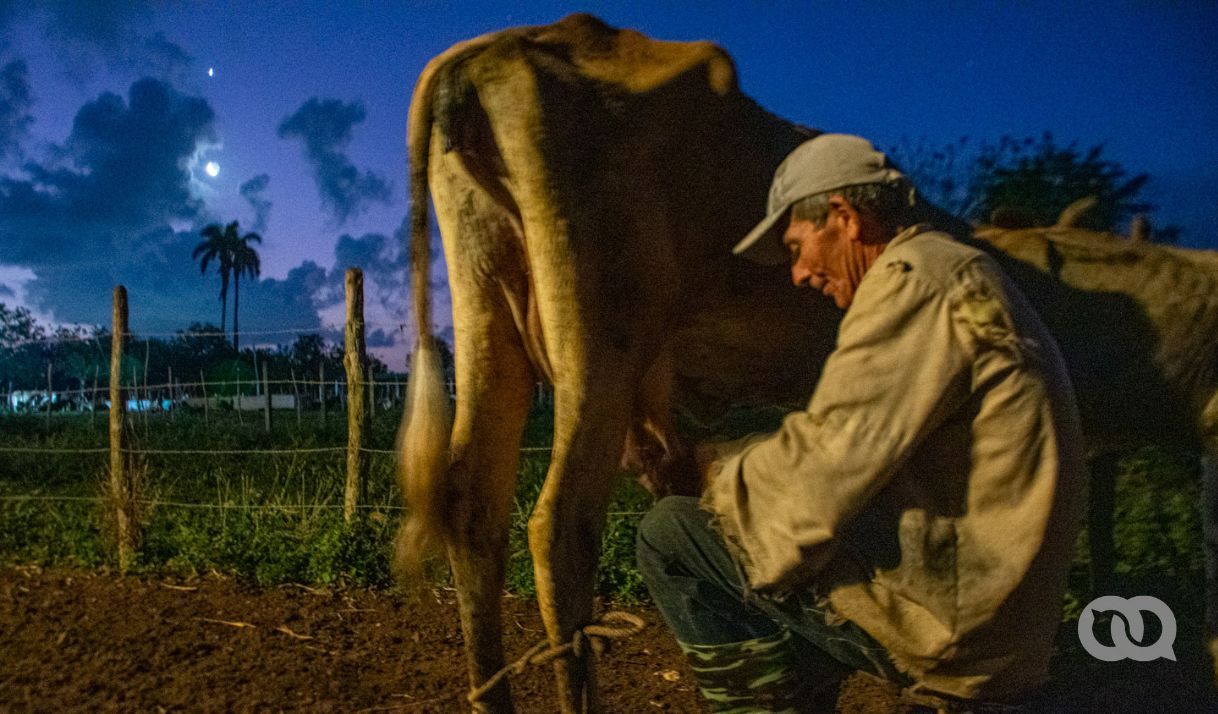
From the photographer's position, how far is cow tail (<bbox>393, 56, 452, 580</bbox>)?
312cm

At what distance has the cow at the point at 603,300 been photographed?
2846mm

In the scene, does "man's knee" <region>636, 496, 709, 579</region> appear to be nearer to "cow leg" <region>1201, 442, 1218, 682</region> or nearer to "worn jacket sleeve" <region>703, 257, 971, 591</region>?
"worn jacket sleeve" <region>703, 257, 971, 591</region>

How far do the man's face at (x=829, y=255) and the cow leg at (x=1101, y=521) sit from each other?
3020mm

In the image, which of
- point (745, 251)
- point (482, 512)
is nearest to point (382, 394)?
point (482, 512)

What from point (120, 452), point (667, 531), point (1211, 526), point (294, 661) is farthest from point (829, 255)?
point (120, 452)

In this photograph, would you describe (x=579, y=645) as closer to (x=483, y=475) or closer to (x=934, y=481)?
(x=483, y=475)

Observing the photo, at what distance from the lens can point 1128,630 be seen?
3.91m

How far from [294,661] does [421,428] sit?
1727 mm

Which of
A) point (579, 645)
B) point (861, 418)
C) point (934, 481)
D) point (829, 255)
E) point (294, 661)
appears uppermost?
point (829, 255)

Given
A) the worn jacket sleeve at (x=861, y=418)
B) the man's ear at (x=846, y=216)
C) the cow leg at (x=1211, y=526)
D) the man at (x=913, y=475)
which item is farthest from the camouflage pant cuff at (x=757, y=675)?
the cow leg at (x=1211, y=526)

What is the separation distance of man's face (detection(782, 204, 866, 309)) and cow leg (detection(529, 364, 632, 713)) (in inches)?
40.9

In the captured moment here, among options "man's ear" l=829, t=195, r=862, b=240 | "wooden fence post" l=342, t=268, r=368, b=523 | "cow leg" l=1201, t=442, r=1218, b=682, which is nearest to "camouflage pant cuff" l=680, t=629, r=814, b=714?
"man's ear" l=829, t=195, r=862, b=240

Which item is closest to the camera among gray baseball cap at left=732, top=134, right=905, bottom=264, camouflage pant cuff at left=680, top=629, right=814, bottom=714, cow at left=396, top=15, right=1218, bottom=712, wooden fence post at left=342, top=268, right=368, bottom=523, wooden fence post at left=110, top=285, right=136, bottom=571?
→ gray baseball cap at left=732, top=134, right=905, bottom=264

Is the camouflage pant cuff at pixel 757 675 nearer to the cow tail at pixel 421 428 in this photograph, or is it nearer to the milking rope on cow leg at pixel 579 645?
the milking rope on cow leg at pixel 579 645
